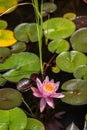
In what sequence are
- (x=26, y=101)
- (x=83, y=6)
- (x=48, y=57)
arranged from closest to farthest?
(x=26, y=101) → (x=48, y=57) → (x=83, y=6)

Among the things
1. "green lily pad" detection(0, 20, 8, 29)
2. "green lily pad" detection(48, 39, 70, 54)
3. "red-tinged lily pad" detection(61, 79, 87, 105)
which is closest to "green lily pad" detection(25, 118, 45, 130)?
"red-tinged lily pad" detection(61, 79, 87, 105)

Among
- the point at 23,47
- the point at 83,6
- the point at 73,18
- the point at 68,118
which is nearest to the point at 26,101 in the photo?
the point at 68,118

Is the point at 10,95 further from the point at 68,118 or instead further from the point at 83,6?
the point at 83,6

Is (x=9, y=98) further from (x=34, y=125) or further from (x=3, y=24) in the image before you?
(x=3, y=24)

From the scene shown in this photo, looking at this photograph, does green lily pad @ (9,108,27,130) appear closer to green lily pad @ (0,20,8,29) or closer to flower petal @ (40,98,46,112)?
flower petal @ (40,98,46,112)

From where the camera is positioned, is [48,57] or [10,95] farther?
[48,57]

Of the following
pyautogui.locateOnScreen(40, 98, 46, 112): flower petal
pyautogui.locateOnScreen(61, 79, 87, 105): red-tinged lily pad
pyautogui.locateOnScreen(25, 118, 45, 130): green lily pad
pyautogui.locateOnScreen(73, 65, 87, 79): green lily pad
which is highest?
pyautogui.locateOnScreen(73, 65, 87, 79): green lily pad
